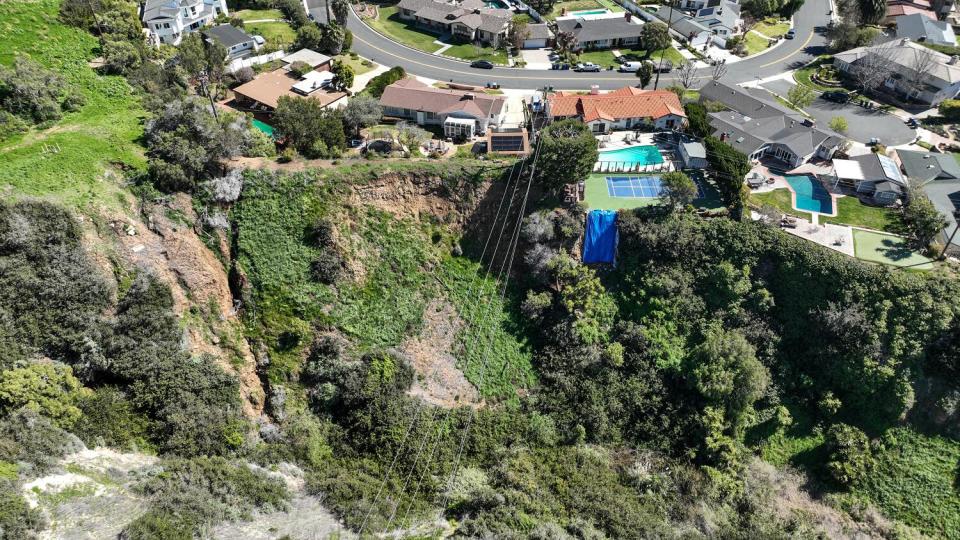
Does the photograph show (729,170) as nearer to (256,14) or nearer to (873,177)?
(873,177)

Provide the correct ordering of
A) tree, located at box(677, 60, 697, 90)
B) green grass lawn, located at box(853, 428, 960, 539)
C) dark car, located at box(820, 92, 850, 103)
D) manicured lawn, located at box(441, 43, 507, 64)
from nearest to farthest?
green grass lawn, located at box(853, 428, 960, 539) → dark car, located at box(820, 92, 850, 103) → tree, located at box(677, 60, 697, 90) → manicured lawn, located at box(441, 43, 507, 64)

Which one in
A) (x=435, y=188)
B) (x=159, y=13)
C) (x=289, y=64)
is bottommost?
(x=435, y=188)

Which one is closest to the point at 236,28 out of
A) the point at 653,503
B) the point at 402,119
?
the point at 402,119

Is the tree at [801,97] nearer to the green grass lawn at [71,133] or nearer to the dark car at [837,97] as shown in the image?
the dark car at [837,97]

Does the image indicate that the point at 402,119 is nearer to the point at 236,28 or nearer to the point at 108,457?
the point at 236,28

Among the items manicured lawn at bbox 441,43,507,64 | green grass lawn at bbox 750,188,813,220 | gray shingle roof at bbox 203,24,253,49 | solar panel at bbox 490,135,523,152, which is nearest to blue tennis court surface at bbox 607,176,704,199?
green grass lawn at bbox 750,188,813,220

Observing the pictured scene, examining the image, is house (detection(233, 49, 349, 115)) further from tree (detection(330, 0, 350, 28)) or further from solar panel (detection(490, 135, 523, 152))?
solar panel (detection(490, 135, 523, 152))
